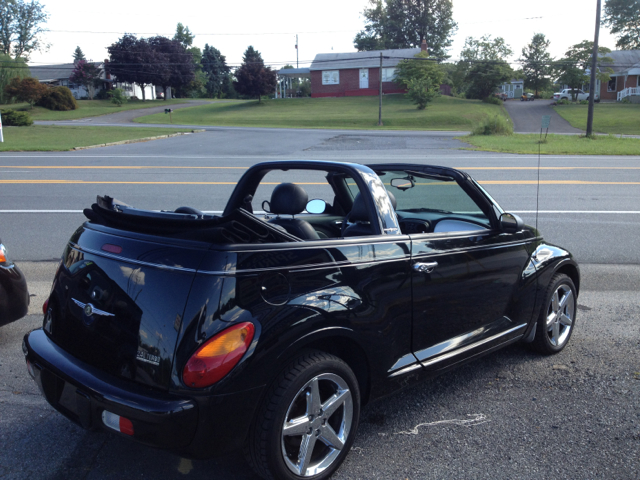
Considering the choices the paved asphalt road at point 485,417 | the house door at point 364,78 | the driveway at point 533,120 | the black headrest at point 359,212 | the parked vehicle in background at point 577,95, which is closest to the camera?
the paved asphalt road at point 485,417

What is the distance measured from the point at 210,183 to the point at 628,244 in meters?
9.90

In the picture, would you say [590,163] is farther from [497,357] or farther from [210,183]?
[497,357]

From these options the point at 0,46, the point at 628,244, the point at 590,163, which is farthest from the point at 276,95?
the point at 628,244

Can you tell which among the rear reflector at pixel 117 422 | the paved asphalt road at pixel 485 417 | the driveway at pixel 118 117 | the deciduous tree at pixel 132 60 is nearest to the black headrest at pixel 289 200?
the paved asphalt road at pixel 485 417

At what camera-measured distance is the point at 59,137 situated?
3122 cm

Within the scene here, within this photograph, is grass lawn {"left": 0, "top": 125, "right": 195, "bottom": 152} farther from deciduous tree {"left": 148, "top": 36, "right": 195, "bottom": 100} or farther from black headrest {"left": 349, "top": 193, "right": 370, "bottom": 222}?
deciduous tree {"left": 148, "top": 36, "right": 195, "bottom": 100}

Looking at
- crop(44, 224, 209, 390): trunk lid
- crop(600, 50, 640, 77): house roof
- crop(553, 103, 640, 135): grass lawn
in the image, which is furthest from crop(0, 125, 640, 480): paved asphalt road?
crop(600, 50, 640, 77): house roof

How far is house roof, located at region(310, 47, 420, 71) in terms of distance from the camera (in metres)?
70.9

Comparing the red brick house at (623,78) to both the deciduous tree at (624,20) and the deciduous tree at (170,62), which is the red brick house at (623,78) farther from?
the deciduous tree at (170,62)

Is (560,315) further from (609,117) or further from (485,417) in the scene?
(609,117)

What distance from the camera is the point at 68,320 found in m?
2.89

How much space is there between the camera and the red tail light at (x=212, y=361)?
2.38 metres

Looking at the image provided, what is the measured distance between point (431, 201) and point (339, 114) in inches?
2014

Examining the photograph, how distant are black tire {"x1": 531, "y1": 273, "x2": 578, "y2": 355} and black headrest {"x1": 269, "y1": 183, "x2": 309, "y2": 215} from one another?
6.58ft
